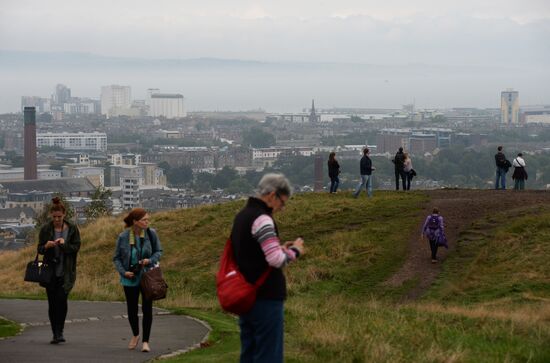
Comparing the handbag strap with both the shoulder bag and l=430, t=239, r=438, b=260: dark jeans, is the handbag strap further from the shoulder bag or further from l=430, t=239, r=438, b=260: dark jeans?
l=430, t=239, r=438, b=260: dark jeans

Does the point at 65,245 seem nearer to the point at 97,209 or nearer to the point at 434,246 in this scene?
the point at 434,246

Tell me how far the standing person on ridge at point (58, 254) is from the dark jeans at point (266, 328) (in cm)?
449

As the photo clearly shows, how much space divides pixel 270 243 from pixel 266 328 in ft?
2.10

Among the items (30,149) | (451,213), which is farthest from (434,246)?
(30,149)

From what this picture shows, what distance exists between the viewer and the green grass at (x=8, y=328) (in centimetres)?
1375

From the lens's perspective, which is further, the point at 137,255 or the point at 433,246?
the point at 433,246

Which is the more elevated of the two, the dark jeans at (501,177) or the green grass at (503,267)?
the dark jeans at (501,177)

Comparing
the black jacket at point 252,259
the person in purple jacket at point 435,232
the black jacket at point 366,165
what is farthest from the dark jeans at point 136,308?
the black jacket at point 366,165

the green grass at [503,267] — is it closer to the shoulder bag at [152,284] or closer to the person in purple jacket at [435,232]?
the person in purple jacket at [435,232]

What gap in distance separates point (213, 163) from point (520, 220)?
110 metres

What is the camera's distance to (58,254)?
12656 millimetres

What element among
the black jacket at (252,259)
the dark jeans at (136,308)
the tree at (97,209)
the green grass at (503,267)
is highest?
the black jacket at (252,259)

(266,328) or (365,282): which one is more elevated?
(266,328)

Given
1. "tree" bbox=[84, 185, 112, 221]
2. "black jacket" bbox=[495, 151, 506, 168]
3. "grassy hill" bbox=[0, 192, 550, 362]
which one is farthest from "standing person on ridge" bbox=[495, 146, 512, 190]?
"tree" bbox=[84, 185, 112, 221]
